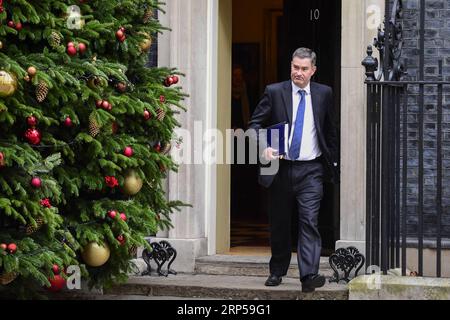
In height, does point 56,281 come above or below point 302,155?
below

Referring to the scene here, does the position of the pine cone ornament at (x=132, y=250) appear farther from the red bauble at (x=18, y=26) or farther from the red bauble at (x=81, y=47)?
the red bauble at (x=18, y=26)

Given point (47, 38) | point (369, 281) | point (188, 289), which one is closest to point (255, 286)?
point (188, 289)

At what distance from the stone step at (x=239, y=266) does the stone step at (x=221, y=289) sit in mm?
230

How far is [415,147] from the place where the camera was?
1013cm

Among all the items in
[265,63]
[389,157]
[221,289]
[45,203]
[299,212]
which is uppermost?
[265,63]

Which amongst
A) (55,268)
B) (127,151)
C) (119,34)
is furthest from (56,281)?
(119,34)

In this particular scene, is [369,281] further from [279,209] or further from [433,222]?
[433,222]

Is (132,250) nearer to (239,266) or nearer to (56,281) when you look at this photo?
(56,281)

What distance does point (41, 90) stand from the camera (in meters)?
7.65

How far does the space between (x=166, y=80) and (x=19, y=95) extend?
5.50ft

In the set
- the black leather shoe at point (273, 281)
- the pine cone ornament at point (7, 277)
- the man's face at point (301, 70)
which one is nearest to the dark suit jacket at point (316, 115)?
the man's face at point (301, 70)

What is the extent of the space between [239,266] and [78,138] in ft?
9.22

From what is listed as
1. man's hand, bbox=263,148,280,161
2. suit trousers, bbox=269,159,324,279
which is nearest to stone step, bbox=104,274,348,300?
suit trousers, bbox=269,159,324,279

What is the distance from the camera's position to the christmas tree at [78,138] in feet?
24.9
